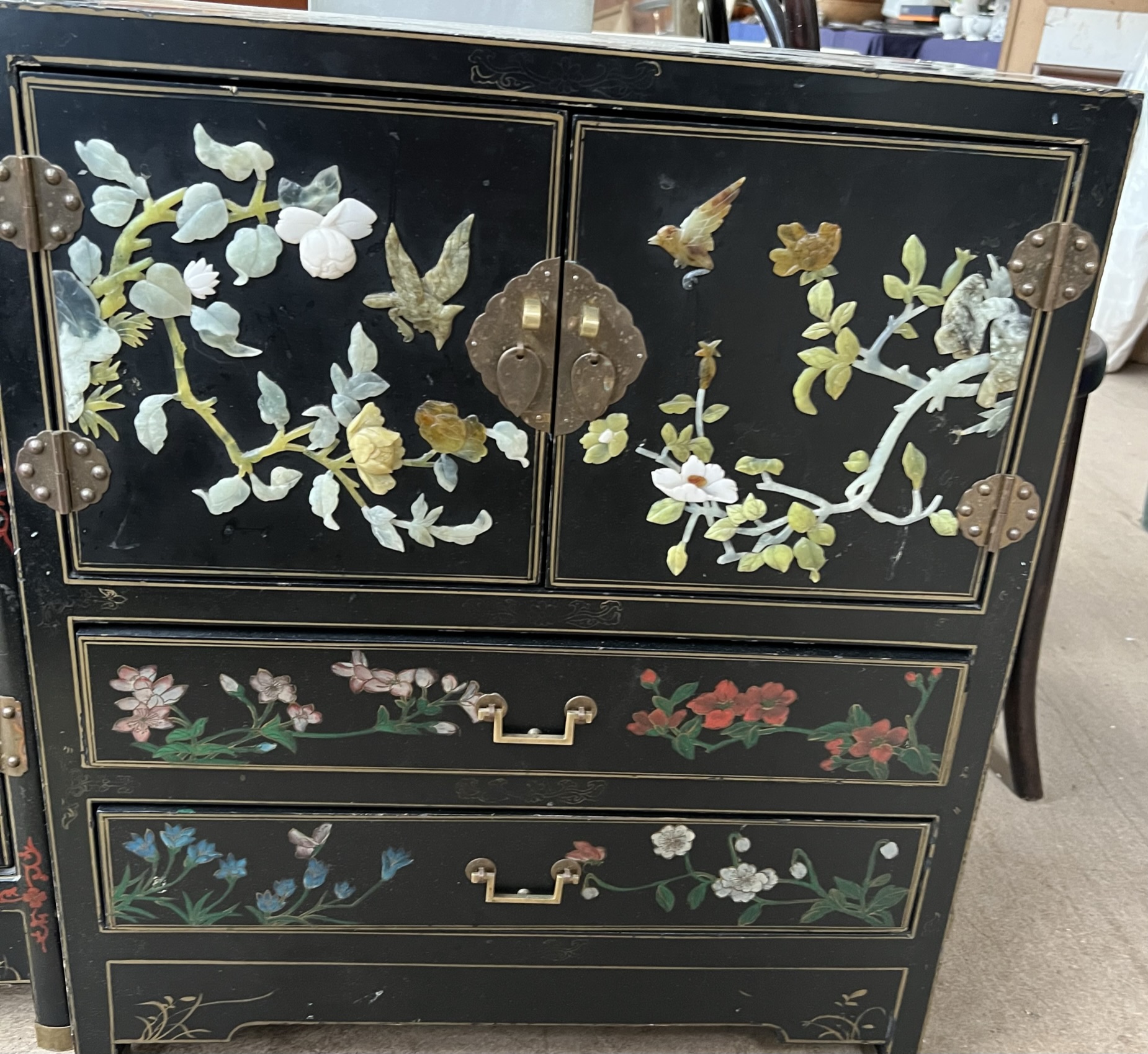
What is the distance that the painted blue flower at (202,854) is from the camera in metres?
1.00

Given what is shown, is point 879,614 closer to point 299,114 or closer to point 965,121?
point 965,121

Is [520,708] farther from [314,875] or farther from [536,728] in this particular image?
[314,875]

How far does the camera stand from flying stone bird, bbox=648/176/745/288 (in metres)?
0.83

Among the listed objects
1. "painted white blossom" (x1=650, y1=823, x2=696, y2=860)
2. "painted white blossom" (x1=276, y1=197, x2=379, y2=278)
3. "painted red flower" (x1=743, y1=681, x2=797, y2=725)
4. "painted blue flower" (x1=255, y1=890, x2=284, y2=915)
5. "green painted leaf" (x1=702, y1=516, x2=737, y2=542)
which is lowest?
"painted blue flower" (x1=255, y1=890, x2=284, y2=915)

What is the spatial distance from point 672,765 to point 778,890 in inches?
7.5

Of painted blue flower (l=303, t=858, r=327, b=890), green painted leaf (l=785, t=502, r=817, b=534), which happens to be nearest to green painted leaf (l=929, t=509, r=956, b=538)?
green painted leaf (l=785, t=502, r=817, b=534)

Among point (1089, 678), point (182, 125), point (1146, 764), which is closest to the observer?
point (182, 125)

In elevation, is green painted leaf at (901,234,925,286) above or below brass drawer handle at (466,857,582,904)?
above

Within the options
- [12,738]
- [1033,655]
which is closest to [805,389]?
[12,738]

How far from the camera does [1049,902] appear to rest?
1.43 metres

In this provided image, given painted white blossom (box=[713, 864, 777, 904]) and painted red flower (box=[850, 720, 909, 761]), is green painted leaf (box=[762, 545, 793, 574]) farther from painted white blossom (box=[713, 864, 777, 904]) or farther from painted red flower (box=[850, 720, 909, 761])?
painted white blossom (box=[713, 864, 777, 904])

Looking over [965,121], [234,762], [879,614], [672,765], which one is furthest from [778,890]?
[965,121]

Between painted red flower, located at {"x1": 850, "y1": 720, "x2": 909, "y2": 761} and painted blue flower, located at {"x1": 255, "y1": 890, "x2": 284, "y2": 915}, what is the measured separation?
595 millimetres

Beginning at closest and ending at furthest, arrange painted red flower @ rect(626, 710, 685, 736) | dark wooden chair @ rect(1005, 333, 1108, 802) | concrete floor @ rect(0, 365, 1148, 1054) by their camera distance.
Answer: painted red flower @ rect(626, 710, 685, 736) < concrete floor @ rect(0, 365, 1148, 1054) < dark wooden chair @ rect(1005, 333, 1108, 802)
